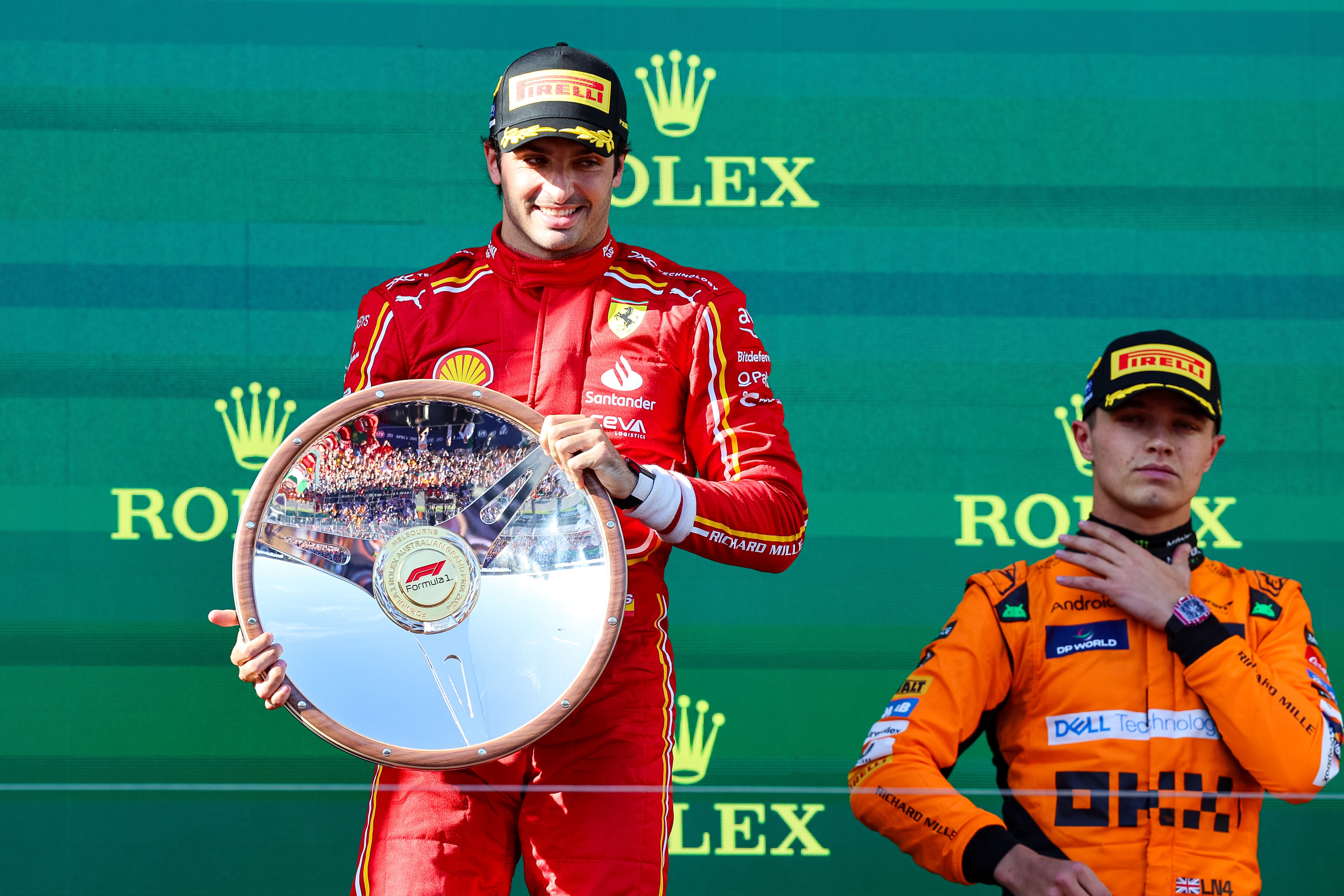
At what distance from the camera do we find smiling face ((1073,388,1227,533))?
1.80m

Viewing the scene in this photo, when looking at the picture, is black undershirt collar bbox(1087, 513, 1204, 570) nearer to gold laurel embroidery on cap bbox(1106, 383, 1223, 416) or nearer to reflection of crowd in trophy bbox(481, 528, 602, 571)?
gold laurel embroidery on cap bbox(1106, 383, 1223, 416)

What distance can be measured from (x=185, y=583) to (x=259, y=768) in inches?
12.0

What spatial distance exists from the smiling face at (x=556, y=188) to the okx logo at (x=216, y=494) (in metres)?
0.72

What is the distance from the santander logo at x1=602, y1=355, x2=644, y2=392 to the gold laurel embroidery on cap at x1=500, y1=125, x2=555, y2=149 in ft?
0.89

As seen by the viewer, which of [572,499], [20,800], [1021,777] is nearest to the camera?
[572,499]

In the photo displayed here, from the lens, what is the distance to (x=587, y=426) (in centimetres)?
137

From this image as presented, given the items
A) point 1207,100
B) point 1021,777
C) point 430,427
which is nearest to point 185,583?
point 430,427

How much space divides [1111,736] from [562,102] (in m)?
1.00

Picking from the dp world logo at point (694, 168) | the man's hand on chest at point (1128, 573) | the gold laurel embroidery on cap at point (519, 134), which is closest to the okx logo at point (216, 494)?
the dp world logo at point (694, 168)

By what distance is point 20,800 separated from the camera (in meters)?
2.09

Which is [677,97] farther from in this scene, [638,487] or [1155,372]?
[638,487]

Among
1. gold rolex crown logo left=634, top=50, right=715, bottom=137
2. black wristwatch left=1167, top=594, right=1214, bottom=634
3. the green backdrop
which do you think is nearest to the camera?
black wristwatch left=1167, top=594, right=1214, bottom=634

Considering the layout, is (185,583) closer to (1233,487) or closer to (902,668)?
(902,668)

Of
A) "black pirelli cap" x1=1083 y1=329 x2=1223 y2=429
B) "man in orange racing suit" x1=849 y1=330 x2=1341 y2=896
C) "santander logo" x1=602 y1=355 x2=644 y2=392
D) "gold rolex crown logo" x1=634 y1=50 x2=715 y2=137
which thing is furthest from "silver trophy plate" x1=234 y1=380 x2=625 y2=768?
"gold rolex crown logo" x1=634 y1=50 x2=715 y2=137
